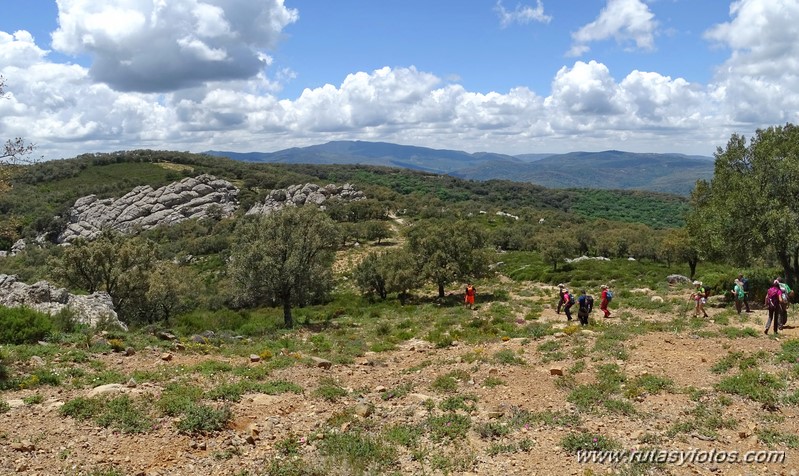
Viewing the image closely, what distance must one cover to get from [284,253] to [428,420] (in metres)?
18.2

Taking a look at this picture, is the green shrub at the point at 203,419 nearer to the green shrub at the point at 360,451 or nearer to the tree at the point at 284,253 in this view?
the green shrub at the point at 360,451

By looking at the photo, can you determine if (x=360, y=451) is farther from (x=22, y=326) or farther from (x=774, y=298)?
(x=774, y=298)

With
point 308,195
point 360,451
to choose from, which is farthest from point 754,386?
point 308,195

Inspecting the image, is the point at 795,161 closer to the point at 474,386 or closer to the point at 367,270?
the point at 474,386

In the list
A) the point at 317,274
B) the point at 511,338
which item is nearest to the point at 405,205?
the point at 317,274

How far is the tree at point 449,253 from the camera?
39969 millimetres

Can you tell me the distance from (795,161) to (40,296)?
41.8 meters

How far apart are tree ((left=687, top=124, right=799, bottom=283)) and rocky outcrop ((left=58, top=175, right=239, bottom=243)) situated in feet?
460

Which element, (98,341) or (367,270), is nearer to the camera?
(98,341)

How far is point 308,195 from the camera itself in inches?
5974

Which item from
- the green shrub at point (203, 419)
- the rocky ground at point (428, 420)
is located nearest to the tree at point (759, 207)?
the rocky ground at point (428, 420)

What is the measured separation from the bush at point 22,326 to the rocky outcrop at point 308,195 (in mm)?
127127

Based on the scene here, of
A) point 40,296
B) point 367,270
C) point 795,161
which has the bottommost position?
point 367,270

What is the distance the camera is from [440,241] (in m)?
41.3
